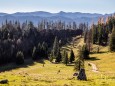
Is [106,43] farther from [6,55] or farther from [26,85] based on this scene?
[26,85]

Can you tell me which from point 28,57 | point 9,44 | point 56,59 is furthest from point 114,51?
point 9,44

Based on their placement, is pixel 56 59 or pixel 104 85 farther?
pixel 56 59

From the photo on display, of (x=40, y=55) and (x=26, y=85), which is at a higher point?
(x=26, y=85)

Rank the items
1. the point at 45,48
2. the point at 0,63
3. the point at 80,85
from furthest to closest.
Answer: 1. the point at 45,48
2. the point at 0,63
3. the point at 80,85

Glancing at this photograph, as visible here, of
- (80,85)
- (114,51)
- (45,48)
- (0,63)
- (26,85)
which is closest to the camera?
(26,85)

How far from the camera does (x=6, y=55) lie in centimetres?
18100

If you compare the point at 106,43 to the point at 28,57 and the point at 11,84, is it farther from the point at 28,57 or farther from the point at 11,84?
the point at 11,84

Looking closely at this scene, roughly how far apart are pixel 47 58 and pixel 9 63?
92.3ft

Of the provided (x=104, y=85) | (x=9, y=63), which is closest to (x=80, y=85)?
(x=104, y=85)

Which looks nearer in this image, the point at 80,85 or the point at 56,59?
the point at 80,85

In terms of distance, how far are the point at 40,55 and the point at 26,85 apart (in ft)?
477

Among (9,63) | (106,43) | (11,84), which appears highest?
(11,84)

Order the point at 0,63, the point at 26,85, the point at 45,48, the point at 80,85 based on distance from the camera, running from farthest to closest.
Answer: the point at 45,48 < the point at 0,63 < the point at 80,85 < the point at 26,85

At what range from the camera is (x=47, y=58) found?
183375mm
